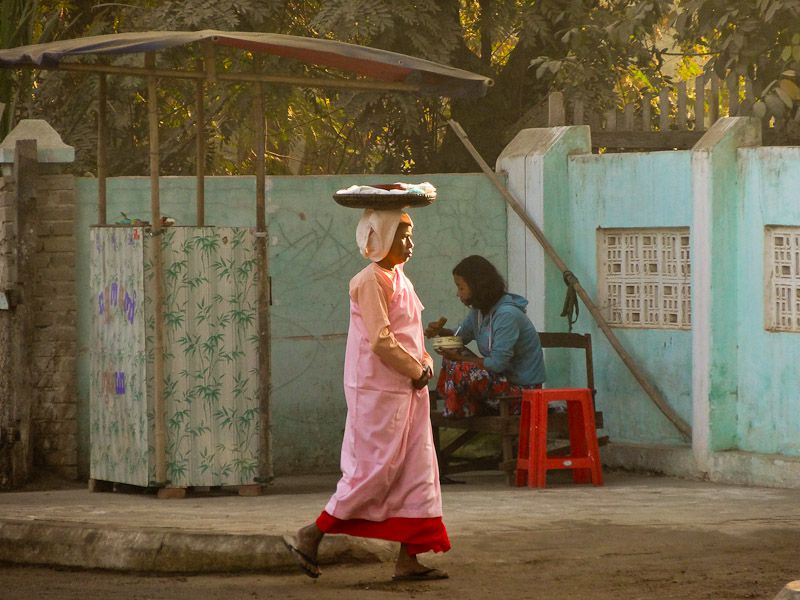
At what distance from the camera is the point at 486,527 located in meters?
7.45

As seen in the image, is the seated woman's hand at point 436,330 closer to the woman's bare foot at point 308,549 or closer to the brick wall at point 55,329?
the brick wall at point 55,329

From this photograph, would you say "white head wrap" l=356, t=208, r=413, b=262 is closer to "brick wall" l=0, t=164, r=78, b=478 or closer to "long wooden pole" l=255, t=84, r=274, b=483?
"long wooden pole" l=255, t=84, r=274, b=483

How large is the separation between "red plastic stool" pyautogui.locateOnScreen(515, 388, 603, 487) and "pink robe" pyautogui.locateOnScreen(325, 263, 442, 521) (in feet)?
9.55

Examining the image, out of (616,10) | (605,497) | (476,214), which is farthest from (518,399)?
(616,10)

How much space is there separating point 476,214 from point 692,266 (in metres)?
1.83

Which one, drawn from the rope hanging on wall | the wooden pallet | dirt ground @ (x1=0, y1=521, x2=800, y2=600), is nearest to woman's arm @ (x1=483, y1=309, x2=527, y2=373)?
the rope hanging on wall

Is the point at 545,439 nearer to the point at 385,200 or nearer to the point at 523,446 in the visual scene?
the point at 523,446

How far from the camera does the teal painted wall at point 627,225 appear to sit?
10188mm

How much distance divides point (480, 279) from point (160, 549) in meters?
3.53

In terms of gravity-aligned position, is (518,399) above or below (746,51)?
below

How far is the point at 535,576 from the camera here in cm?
641

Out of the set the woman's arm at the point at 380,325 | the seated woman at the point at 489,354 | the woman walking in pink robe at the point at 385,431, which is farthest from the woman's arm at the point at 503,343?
the woman's arm at the point at 380,325

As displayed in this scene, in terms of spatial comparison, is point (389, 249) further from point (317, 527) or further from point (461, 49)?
point (461, 49)

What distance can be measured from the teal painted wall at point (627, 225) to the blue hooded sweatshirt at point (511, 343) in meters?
0.96
